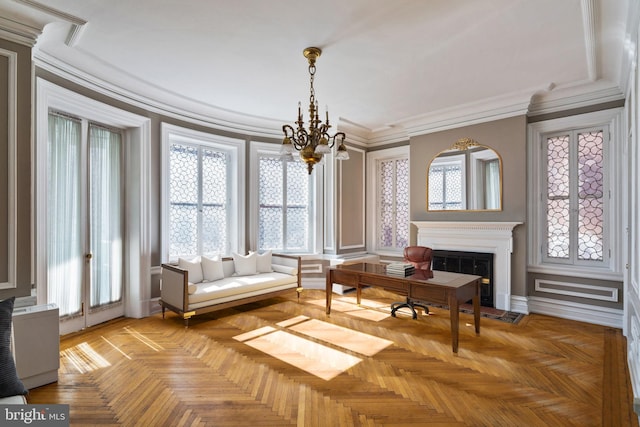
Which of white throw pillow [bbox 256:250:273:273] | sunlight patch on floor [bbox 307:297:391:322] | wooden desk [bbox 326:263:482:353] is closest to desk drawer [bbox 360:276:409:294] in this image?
wooden desk [bbox 326:263:482:353]

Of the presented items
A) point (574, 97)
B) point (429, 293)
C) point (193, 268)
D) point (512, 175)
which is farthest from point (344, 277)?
point (574, 97)

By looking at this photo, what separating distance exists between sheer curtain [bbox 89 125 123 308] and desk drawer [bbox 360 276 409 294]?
320cm

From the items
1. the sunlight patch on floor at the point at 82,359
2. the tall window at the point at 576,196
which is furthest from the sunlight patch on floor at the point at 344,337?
the tall window at the point at 576,196

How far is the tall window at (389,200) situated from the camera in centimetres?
625

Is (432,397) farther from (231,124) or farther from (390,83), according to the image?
(231,124)

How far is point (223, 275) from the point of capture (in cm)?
488

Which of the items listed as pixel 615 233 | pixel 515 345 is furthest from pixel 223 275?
pixel 615 233

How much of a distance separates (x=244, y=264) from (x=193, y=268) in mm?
820

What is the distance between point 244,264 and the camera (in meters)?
5.10

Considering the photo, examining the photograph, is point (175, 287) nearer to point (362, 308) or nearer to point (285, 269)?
point (285, 269)

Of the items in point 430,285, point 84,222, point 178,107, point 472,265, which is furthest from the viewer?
point 472,265

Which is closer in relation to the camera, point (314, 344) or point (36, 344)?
point (36, 344)

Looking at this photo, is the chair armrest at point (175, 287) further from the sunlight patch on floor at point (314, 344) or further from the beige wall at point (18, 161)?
the beige wall at point (18, 161)

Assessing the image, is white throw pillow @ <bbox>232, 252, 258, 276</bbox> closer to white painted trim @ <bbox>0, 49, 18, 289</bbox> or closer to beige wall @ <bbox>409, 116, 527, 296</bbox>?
white painted trim @ <bbox>0, 49, 18, 289</bbox>
